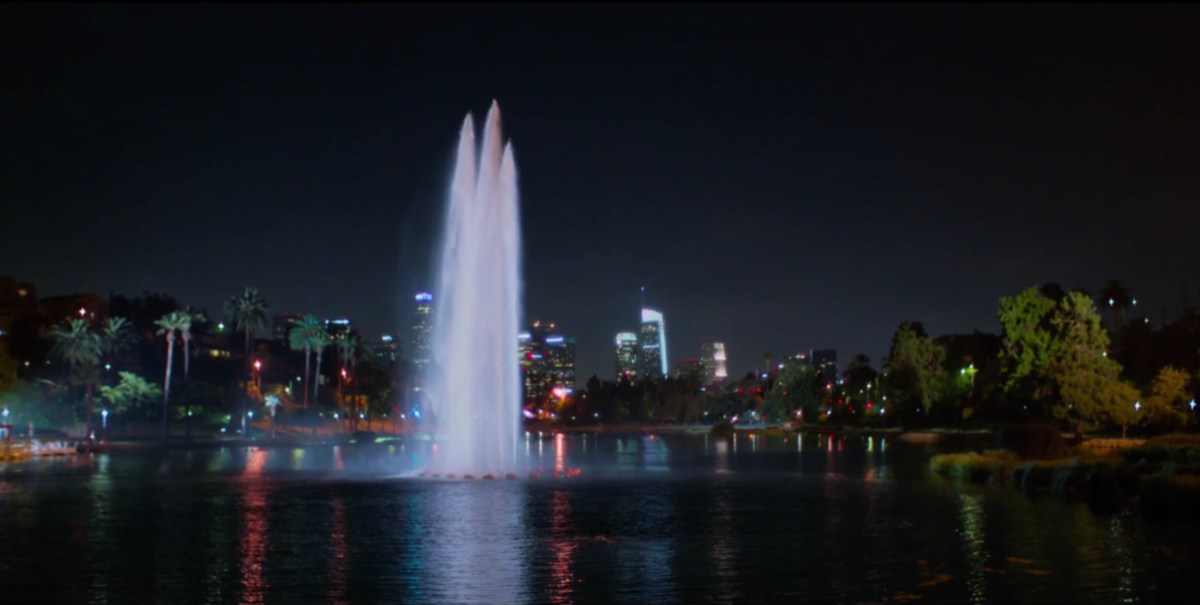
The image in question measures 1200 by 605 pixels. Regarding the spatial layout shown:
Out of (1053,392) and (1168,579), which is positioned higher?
(1053,392)

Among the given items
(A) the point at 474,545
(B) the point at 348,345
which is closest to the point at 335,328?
(B) the point at 348,345

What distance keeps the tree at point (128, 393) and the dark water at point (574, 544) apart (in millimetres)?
69660

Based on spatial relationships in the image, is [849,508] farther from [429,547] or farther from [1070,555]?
[429,547]

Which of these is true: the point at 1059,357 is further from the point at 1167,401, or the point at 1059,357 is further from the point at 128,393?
the point at 128,393

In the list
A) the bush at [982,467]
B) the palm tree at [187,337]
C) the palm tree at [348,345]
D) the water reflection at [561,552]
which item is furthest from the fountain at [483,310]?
the palm tree at [348,345]

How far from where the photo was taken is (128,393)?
121562 mm

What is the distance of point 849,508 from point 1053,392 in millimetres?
54861

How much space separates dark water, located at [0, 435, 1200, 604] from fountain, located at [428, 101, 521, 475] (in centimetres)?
437

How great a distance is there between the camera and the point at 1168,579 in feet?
78.0

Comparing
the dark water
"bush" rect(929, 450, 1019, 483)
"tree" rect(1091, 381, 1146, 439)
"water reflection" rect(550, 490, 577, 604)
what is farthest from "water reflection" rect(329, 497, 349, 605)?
"tree" rect(1091, 381, 1146, 439)

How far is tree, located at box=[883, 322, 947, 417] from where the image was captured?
14088 cm

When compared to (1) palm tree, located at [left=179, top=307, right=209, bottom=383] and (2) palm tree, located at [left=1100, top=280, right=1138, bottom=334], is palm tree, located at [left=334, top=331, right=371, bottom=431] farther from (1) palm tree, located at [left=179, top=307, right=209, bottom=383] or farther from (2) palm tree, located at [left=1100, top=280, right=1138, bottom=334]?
(2) palm tree, located at [left=1100, top=280, right=1138, bottom=334]

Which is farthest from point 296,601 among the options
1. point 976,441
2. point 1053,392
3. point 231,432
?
point 231,432

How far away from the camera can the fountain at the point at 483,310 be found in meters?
54.7
